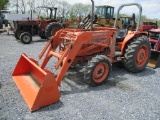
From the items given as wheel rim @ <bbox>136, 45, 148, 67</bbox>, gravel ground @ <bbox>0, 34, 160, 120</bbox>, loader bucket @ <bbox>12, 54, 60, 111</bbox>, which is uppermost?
wheel rim @ <bbox>136, 45, 148, 67</bbox>

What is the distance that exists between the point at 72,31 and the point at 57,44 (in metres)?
0.53

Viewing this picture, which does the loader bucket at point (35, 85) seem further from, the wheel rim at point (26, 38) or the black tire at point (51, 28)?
the black tire at point (51, 28)

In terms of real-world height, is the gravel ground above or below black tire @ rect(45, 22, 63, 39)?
below

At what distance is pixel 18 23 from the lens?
40.7 ft

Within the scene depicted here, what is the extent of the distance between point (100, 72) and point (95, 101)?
95 centimetres

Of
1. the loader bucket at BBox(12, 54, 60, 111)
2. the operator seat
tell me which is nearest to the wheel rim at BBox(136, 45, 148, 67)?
the operator seat

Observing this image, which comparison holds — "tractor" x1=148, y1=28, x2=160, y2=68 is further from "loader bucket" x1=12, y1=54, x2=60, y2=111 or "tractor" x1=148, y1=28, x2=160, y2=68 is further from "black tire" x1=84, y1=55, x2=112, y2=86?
"loader bucket" x1=12, y1=54, x2=60, y2=111

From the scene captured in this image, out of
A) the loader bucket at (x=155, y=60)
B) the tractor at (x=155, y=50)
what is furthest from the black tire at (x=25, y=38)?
the loader bucket at (x=155, y=60)

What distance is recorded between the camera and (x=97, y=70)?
4.62 metres

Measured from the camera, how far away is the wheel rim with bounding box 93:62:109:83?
182 inches

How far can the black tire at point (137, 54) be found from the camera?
5.49 meters

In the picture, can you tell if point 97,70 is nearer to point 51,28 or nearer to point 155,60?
point 155,60

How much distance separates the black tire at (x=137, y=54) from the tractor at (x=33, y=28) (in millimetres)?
7449

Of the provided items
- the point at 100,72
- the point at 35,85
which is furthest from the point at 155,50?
the point at 35,85
